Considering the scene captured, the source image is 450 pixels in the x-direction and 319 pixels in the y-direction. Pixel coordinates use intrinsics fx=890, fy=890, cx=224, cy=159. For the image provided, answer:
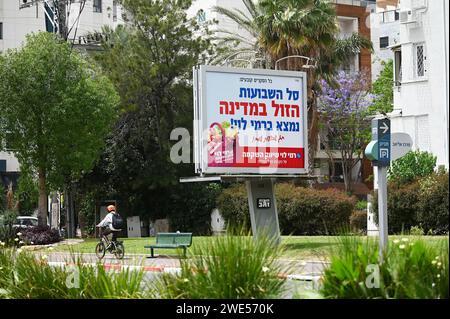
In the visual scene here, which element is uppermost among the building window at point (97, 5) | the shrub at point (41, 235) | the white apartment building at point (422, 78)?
the building window at point (97, 5)

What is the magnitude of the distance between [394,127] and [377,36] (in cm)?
3564

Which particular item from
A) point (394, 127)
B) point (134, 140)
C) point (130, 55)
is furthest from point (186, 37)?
point (394, 127)

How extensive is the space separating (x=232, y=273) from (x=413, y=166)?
27821 mm

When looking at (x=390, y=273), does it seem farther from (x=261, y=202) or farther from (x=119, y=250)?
(x=119, y=250)

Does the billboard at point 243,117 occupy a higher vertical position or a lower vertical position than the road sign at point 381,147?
higher

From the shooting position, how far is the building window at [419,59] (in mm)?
39997

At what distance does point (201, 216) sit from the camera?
158ft

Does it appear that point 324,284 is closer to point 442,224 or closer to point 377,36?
point 442,224

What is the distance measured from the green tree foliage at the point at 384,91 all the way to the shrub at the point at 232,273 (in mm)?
51961

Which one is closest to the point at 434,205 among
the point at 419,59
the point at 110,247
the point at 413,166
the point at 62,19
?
the point at 413,166

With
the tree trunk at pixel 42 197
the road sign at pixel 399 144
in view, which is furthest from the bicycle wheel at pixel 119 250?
the tree trunk at pixel 42 197

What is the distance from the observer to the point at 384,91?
63.4m

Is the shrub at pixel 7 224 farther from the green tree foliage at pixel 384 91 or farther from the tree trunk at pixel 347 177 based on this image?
the tree trunk at pixel 347 177

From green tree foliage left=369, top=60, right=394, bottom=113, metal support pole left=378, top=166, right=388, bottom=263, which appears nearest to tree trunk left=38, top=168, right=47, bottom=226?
green tree foliage left=369, top=60, right=394, bottom=113
